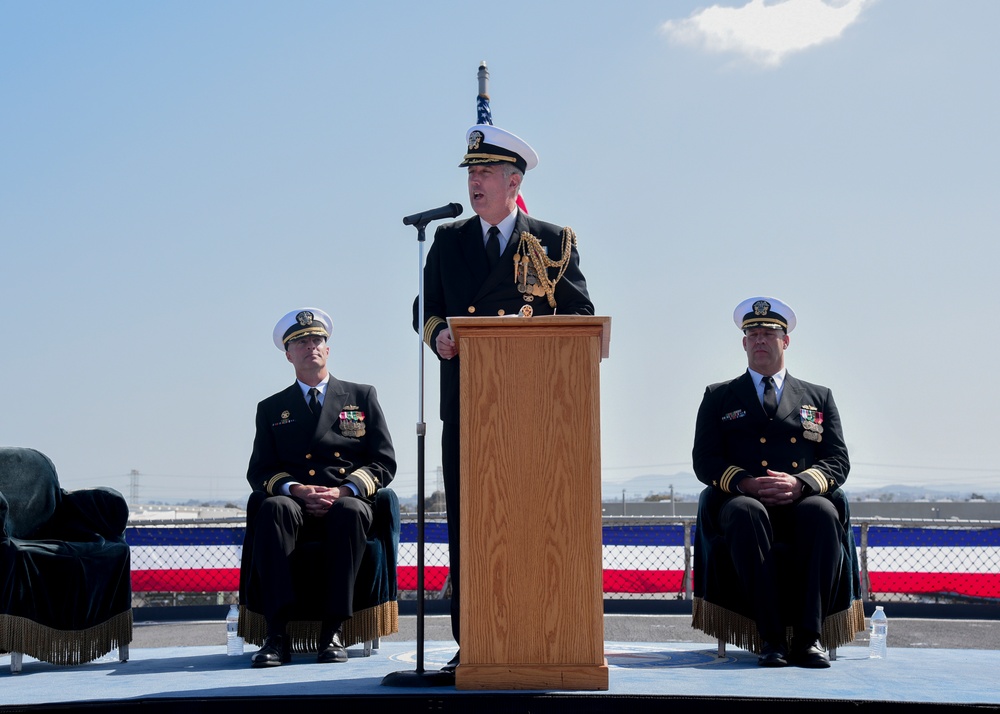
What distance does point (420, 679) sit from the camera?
335 cm

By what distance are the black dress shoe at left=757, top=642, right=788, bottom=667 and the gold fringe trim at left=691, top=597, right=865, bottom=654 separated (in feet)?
0.39

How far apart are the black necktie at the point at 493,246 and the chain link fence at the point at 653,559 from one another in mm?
5724

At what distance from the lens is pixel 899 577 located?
1002 cm

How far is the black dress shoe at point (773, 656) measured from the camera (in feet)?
14.0

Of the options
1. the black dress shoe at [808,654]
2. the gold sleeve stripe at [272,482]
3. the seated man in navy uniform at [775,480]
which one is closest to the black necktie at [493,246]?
the seated man in navy uniform at [775,480]

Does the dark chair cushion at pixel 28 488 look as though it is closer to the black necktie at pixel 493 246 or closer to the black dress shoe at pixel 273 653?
the black dress shoe at pixel 273 653

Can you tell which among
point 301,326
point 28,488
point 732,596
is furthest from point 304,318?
point 732,596

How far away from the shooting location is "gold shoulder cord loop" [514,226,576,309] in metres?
3.97

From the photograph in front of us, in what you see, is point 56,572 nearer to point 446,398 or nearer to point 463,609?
point 446,398

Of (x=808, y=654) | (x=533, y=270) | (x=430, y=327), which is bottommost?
(x=808, y=654)

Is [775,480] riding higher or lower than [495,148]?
lower

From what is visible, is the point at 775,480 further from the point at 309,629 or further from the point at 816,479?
the point at 309,629

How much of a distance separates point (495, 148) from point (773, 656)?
2328 mm

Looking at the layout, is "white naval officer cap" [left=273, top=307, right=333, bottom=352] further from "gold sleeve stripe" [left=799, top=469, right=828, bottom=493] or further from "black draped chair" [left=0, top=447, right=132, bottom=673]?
"gold sleeve stripe" [left=799, top=469, right=828, bottom=493]
